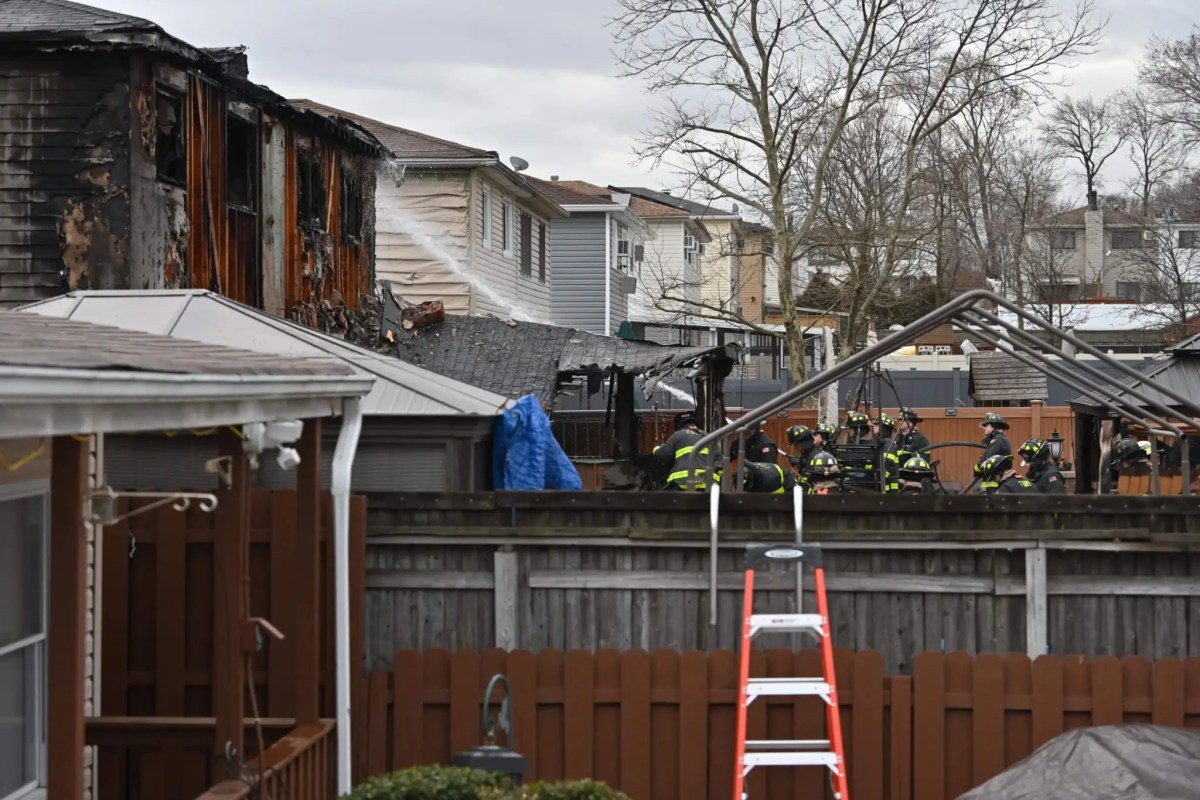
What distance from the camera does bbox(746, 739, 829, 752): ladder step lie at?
6.80 meters

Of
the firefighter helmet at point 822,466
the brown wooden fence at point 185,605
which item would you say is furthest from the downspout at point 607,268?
the brown wooden fence at point 185,605

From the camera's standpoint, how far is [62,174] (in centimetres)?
1259

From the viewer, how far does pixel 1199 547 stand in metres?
7.18

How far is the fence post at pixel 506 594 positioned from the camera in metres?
7.52

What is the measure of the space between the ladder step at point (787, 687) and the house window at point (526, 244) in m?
24.7

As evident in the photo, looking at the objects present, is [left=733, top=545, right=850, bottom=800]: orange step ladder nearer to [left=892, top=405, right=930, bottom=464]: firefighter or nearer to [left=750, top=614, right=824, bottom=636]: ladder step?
[left=750, top=614, right=824, bottom=636]: ladder step

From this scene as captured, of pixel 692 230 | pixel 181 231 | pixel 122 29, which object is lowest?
pixel 181 231

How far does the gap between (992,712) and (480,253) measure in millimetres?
20983

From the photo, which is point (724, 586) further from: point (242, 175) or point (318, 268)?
point (318, 268)

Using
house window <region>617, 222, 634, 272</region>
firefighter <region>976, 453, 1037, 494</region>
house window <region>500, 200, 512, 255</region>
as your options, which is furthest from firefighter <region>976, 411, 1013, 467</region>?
house window <region>617, 222, 634, 272</region>

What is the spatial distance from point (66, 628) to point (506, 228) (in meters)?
26.0

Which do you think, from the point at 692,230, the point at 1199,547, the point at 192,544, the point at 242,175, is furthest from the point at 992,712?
the point at 692,230

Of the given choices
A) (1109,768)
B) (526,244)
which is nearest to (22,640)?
(1109,768)

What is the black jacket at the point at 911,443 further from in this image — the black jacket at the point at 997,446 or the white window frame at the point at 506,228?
the white window frame at the point at 506,228
